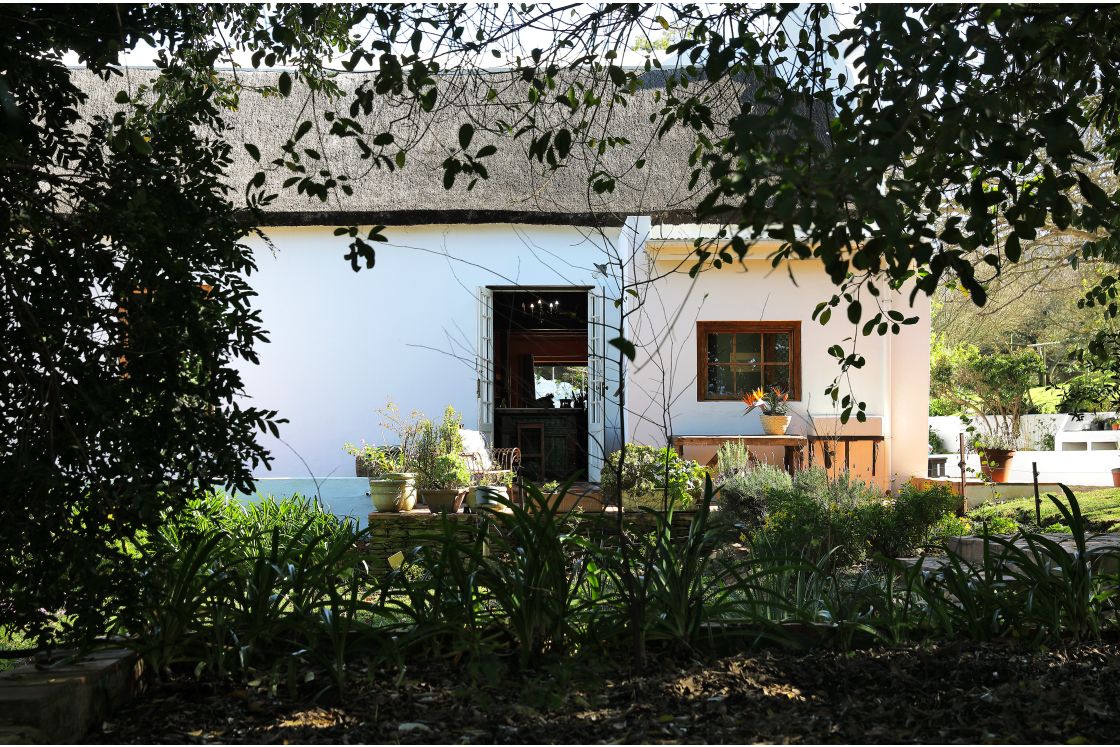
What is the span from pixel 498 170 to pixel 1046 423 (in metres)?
13.4

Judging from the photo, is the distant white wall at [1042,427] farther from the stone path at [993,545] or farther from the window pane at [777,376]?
the stone path at [993,545]

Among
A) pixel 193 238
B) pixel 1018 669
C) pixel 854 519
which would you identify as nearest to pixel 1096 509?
pixel 854 519

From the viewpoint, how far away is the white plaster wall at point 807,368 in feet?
31.4

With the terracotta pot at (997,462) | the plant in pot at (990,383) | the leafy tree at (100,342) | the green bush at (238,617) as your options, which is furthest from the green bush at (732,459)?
the plant in pot at (990,383)

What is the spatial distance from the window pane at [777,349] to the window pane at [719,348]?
42 cm

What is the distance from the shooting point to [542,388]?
1246 centimetres

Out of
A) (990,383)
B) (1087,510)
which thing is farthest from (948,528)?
(990,383)

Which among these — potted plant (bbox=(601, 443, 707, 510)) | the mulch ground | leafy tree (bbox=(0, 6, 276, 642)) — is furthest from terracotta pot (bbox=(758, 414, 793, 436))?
leafy tree (bbox=(0, 6, 276, 642))

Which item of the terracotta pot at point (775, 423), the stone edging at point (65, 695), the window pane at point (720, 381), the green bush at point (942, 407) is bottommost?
the stone edging at point (65, 695)

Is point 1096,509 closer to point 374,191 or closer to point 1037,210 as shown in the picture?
point 1037,210

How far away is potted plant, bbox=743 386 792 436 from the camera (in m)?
9.26

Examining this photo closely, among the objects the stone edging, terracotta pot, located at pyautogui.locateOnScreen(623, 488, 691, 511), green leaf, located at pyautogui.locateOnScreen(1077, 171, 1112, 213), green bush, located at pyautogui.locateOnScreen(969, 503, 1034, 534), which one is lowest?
green bush, located at pyautogui.locateOnScreen(969, 503, 1034, 534)

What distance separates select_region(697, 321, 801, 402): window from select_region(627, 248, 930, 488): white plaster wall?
0.09 meters

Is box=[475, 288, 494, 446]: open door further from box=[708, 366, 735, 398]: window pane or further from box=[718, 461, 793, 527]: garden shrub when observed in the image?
box=[718, 461, 793, 527]: garden shrub
